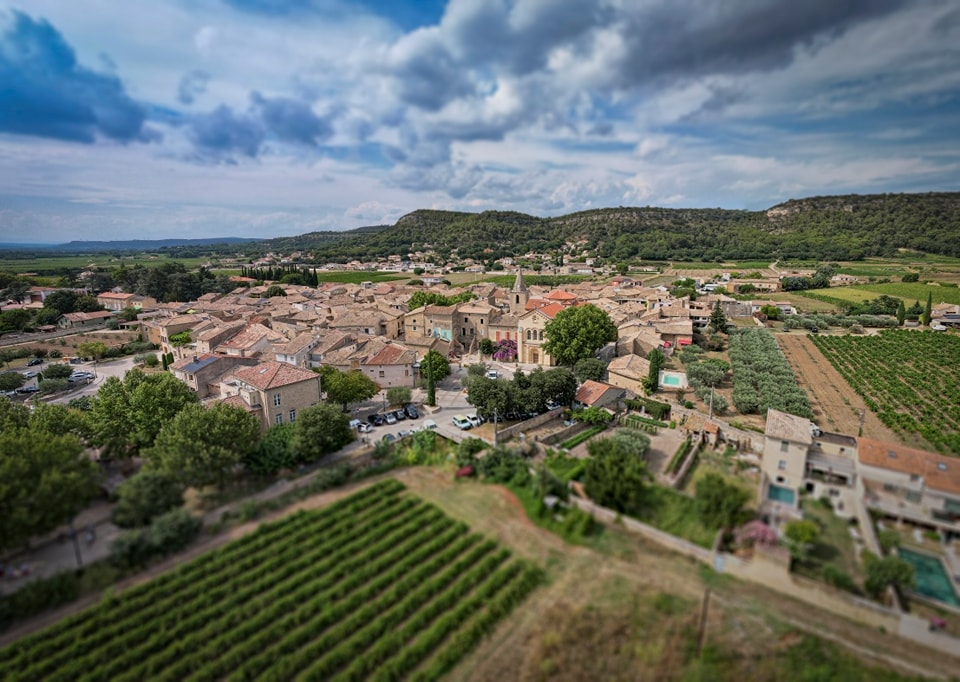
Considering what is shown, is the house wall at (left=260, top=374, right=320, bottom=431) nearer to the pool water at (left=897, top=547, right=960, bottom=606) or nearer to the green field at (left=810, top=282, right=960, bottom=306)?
the pool water at (left=897, top=547, right=960, bottom=606)

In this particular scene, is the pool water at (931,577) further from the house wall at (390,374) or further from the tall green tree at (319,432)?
the house wall at (390,374)

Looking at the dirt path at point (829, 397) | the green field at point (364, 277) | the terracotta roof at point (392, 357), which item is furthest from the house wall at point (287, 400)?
the green field at point (364, 277)

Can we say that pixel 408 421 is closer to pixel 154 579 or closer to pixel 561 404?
pixel 561 404

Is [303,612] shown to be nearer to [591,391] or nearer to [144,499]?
[144,499]

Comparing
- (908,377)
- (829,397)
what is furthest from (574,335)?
(908,377)

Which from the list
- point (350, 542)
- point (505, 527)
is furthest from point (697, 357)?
point (350, 542)
